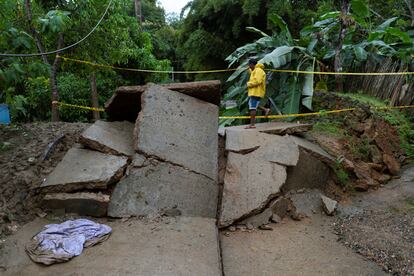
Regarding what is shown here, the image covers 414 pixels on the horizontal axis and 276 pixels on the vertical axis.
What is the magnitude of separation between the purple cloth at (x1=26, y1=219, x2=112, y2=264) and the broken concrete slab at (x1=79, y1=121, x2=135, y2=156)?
974 millimetres

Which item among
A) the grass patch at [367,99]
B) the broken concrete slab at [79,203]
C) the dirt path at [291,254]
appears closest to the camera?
the dirt path at [291,254]

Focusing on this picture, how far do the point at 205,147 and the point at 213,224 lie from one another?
110 centimetres

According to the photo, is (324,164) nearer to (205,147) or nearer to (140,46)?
(205,147)

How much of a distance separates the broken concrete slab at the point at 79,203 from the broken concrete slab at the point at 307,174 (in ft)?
7.16

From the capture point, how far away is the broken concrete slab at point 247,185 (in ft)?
12.9

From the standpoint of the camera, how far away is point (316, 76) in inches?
286

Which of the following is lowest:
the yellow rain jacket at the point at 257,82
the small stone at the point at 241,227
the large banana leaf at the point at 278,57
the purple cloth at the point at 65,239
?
the small stone at the point at 241,227

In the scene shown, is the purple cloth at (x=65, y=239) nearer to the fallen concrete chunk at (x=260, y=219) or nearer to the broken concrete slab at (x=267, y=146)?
the fallen concrete chunk at (x=260, y=219)

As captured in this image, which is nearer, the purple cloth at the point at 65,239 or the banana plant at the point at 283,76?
the purple cloth at the point at 65,239

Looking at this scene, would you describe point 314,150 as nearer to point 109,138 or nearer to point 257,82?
point 257,82

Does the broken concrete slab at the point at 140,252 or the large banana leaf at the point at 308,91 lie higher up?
the large banana leaf at the point at 308,91

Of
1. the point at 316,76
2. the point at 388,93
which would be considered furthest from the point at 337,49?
the point at 388,93

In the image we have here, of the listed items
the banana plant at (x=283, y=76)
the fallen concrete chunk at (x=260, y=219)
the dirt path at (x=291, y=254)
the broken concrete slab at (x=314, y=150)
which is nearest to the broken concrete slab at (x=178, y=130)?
the fallen concrete chunk at (x=260, y=219)

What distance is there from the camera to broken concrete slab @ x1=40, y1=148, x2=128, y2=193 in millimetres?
3619
